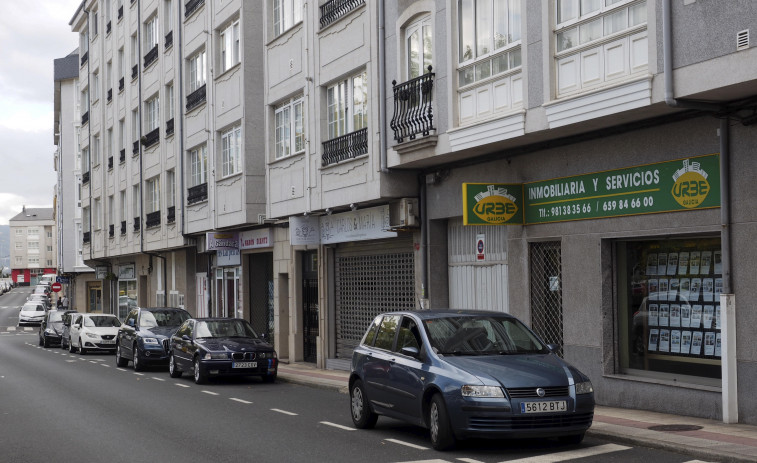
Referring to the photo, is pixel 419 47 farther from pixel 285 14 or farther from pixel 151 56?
pixel 151 56

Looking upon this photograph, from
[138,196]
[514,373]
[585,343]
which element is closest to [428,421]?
[514,373]

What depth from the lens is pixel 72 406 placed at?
15.8m

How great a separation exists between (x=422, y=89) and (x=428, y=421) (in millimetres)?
8549

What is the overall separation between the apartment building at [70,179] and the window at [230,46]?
123 ft

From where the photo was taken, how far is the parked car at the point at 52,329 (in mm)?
39375

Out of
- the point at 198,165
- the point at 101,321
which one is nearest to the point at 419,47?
the point at 198,165

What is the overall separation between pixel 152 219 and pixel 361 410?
1082 inches

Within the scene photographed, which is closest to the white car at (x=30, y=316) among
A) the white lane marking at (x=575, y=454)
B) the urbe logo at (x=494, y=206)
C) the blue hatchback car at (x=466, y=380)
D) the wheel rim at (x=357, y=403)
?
the urbe logo at (x=494, y=206)

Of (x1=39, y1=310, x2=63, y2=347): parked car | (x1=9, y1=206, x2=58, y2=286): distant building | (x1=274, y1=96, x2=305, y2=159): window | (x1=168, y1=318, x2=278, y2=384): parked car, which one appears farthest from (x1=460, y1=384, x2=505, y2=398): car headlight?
(x1=9, y1=206, x2=58, y2=286): distant building

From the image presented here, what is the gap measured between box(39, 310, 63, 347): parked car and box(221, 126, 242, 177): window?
13.7m

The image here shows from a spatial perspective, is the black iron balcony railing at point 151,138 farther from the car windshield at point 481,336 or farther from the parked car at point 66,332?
the car windshield at point 481,336

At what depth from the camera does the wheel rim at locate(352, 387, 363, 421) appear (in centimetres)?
1234

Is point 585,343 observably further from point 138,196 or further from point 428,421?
point 138,196

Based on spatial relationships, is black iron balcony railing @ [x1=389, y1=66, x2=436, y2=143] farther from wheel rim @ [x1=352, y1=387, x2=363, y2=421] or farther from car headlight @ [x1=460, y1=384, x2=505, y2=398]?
car headlight @ [x1=460, y1=384, x2=505, y2=398]
